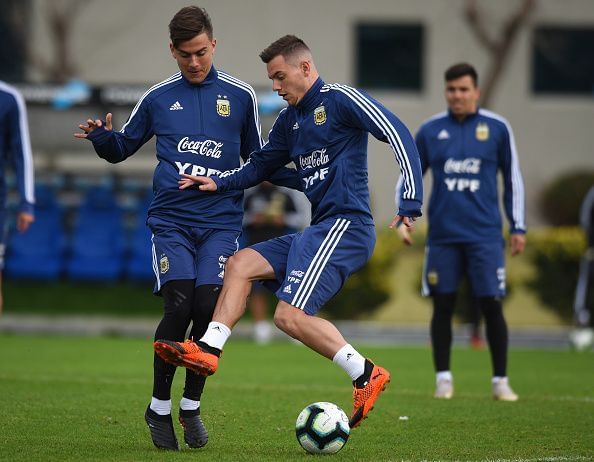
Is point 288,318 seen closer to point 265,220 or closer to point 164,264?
point 164,264

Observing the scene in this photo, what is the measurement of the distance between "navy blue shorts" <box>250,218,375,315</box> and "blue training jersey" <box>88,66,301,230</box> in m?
0.42

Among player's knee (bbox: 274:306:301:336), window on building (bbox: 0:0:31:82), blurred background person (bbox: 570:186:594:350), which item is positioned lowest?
blurred background person (bbox: 570:186:594:350)

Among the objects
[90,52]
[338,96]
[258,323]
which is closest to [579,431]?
[338,96]

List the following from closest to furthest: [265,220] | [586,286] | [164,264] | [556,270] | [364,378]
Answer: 1. [364,378]
2. [164,264]
3. [586,286]
4. [265,220]
5. [556,270]

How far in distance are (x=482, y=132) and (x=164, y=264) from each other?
3.88 m

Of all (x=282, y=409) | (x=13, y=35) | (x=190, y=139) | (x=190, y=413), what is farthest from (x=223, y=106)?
(x=13, y=35)

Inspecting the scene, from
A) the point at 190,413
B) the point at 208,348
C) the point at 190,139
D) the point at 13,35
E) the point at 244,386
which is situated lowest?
the point at 244,386

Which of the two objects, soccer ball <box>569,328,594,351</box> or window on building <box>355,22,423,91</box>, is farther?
window on building <box>355,22,423,91</box>

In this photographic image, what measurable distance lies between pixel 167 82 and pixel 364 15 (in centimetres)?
2199

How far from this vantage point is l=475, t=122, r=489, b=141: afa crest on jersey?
9.87m

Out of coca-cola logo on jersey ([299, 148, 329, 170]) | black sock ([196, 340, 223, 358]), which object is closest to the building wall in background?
coca-cola logo on jersey ([299, 148, 329, 170])

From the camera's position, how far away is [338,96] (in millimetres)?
7000

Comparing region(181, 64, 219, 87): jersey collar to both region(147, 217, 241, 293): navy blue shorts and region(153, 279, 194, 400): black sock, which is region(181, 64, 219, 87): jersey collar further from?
region(153, 279, 194, 400): black sock

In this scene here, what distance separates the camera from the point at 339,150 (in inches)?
275
